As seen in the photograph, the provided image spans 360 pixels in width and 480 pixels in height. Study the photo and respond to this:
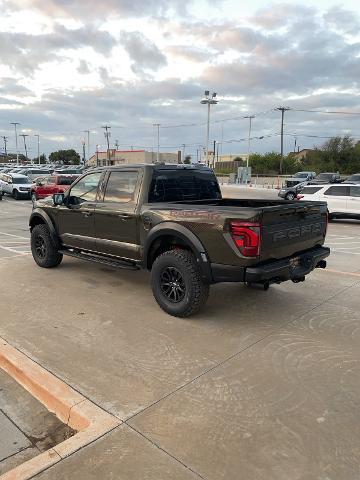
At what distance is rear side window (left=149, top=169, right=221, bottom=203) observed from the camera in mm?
5465

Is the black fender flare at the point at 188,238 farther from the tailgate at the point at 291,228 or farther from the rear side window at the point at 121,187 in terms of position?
the rear side window at the point at 121,187

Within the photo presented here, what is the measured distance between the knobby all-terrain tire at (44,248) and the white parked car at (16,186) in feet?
62.7

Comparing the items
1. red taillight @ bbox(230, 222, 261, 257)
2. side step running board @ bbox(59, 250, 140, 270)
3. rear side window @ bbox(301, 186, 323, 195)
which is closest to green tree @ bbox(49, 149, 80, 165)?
rear side window @ bbox(301, 186, 323, 195)

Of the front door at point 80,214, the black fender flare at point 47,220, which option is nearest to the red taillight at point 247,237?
the front door at point 80,214

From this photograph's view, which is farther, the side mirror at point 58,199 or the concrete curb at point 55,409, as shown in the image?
the side mirror at point 58,199

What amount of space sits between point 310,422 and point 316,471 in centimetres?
48

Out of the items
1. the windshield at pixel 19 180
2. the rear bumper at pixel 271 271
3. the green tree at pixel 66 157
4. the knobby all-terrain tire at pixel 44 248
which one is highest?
the green tree at pixel 66 157

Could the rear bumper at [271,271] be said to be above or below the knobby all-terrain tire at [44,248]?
above

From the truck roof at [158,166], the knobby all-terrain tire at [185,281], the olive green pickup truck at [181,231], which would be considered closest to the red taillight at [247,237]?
the olive green pickup truck at [181,231]

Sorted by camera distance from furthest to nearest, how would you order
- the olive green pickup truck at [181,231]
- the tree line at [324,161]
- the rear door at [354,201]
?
1. the tree line at [324,161]
2. the rear door at [354,201]
3. the olive green pickup truck at [181,231]

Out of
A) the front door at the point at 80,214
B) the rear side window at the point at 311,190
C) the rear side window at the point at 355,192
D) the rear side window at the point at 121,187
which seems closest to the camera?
the rear side window at the point at 121,187

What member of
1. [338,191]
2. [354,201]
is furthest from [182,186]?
[338,191]

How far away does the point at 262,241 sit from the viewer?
13.9 feet

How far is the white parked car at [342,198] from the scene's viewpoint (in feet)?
49.8
